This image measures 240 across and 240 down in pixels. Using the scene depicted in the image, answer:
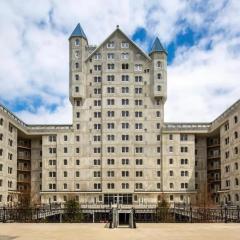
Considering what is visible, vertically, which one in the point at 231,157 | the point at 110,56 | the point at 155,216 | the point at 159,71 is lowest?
the point at 155,216

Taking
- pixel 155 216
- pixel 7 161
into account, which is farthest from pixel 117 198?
pixel 155 216

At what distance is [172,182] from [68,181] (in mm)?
23991

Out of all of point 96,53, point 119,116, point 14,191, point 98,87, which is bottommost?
point 14,191

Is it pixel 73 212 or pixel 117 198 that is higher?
pixel 73 212

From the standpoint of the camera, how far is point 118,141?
4077 inches

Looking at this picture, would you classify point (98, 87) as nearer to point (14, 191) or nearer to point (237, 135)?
point (14, 191)

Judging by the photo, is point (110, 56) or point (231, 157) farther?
point (110, 56)

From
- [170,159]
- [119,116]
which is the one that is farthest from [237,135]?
[119,116]

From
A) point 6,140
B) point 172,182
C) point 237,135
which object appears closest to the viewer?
point 237,135

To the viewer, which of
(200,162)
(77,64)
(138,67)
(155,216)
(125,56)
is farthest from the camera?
(200,162)

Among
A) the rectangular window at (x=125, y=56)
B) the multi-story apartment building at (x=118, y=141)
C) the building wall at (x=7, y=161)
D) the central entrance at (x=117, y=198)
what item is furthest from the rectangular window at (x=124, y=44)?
the central entrance at (x=117, y=198)

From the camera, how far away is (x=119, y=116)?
104438 millimetres

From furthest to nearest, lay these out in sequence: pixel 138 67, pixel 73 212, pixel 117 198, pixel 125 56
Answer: pixel 125 56, pixel 138 67, pixel 117 198, pixel 73 212

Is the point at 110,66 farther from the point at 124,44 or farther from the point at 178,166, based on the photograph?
the point at 178,166
